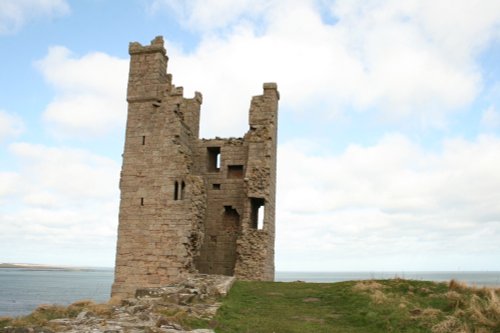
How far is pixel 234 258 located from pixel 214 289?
702 cm

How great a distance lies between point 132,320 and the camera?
34.8ft

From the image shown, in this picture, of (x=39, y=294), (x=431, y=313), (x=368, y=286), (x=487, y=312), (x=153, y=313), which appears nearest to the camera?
(x=487, y=312)

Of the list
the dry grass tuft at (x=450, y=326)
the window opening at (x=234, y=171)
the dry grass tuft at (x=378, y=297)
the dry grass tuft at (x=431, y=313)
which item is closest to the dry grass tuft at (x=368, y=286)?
the dry grass tuft at (x=378, y=297)

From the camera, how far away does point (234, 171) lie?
895 inches

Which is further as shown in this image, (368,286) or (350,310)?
(368,286)

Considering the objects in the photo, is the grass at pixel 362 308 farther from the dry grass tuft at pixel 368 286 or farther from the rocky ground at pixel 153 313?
the rocky ground at pixel 153 313

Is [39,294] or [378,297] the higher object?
[378,297]

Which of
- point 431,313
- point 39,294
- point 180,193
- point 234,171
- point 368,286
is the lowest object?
point 39,294

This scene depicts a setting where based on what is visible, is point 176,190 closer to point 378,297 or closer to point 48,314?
point 48,314

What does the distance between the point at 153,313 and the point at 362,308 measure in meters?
5.13

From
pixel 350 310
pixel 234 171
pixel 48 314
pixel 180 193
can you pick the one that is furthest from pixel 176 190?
pixel 350 310

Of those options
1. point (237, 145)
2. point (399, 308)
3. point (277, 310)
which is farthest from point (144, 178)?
point (399, 308)

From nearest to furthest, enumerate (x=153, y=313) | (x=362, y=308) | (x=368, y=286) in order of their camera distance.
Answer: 1. (x=153, y=313)
2. (x=362, y=308)
3. (x=368, y=286)

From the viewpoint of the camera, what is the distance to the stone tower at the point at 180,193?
63.7 feet
